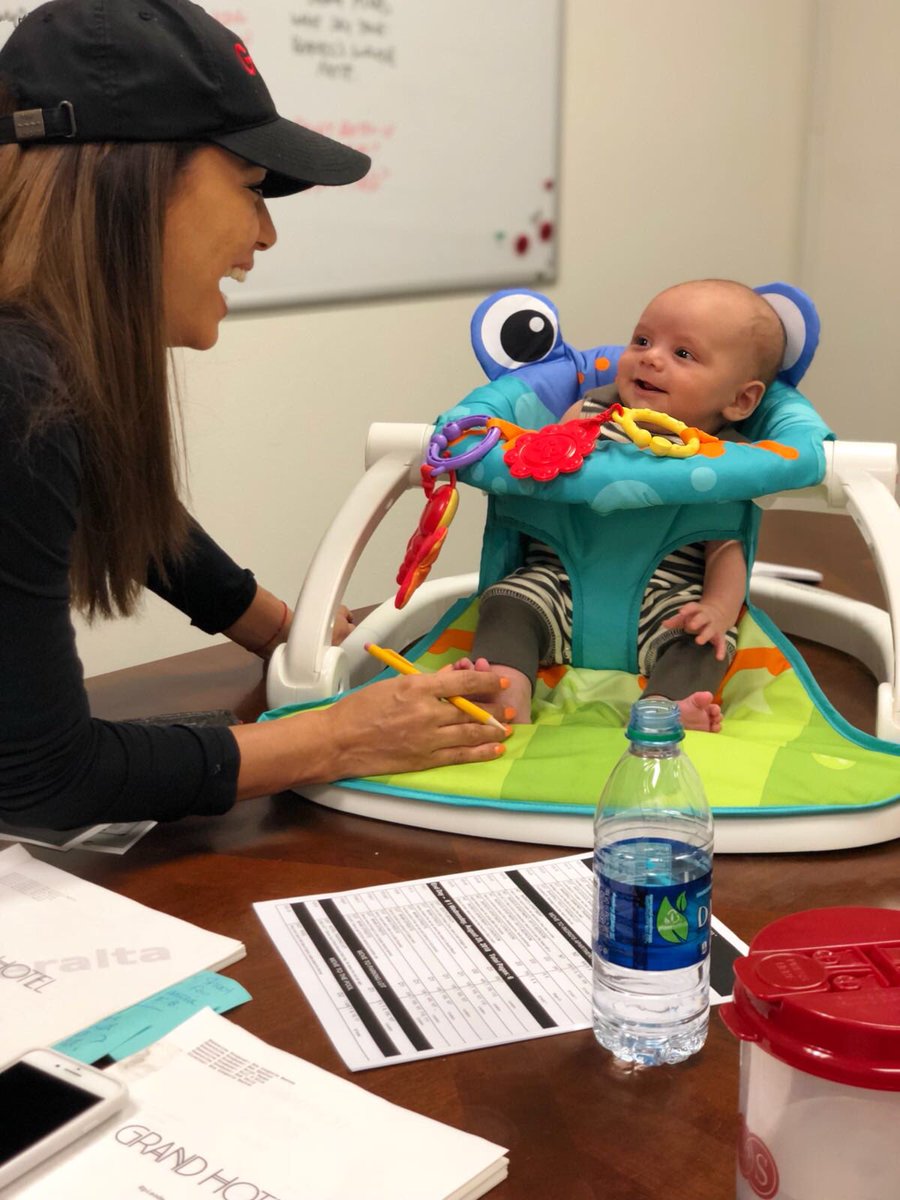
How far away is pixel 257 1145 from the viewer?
673 millimetres

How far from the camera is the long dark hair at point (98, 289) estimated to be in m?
1.02

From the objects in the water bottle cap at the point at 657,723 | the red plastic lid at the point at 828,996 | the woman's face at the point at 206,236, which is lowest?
the red plastic lid at the point at 828,996

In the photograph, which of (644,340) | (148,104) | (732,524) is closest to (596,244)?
(644,340)

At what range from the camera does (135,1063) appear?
2.44 feet

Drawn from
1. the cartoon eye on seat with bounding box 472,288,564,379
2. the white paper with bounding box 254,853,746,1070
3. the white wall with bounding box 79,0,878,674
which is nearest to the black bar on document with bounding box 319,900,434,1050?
the white paper with bounding box 254,853,746,1070

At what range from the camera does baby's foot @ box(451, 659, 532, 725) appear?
1.22 metres

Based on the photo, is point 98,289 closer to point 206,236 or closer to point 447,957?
point 206,236

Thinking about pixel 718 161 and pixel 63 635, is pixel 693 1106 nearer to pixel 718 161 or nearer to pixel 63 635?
pixel 63 635

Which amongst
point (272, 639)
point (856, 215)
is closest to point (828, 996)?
point (272, 639)

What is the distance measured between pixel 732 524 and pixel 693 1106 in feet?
2.60

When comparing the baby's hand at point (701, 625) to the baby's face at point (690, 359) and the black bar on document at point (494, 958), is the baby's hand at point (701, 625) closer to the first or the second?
the baby's face at point (690, 359)

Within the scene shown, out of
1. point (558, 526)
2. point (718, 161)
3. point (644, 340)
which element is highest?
point (718, 161)

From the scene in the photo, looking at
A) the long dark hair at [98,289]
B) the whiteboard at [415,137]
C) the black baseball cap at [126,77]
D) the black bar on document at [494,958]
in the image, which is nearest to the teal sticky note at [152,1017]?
the black bar on document at [494,958]

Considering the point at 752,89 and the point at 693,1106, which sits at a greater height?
the point at 752,89
